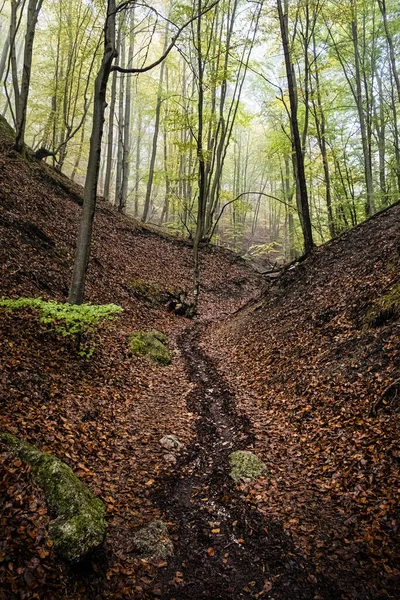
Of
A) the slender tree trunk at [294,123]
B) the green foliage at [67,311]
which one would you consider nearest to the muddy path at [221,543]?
the green foliage at [67,311]

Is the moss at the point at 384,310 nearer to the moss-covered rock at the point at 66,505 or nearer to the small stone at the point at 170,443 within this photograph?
the small stone at the point at 170,443

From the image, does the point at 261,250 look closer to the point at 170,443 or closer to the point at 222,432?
the point at 222,432

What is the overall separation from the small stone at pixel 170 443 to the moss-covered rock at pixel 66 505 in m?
1.65

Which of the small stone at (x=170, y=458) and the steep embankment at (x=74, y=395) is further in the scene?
the small stone at (x=170, y=458)

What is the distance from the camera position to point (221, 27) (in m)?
17.2

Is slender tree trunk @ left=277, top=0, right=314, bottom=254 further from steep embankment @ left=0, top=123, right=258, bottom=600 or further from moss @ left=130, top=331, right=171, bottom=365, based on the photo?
moss @ left=130, top=331, right=171, bottom=365

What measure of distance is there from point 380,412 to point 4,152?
15.8 m

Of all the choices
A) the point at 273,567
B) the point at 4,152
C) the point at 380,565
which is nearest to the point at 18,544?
the point at 273,567

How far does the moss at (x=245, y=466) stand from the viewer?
4883 millimetres

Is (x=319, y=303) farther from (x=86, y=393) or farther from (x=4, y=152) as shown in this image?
(x=4, y=152)

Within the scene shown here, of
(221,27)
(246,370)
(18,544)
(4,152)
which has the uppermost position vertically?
(221,27)

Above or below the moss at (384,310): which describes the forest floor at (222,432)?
below

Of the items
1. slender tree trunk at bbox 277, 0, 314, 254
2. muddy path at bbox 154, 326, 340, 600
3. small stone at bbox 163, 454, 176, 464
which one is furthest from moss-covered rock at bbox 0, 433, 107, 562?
slender tree trunk at bbox 277, 0, 314, 254

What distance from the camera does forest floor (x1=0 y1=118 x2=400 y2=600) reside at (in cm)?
326
